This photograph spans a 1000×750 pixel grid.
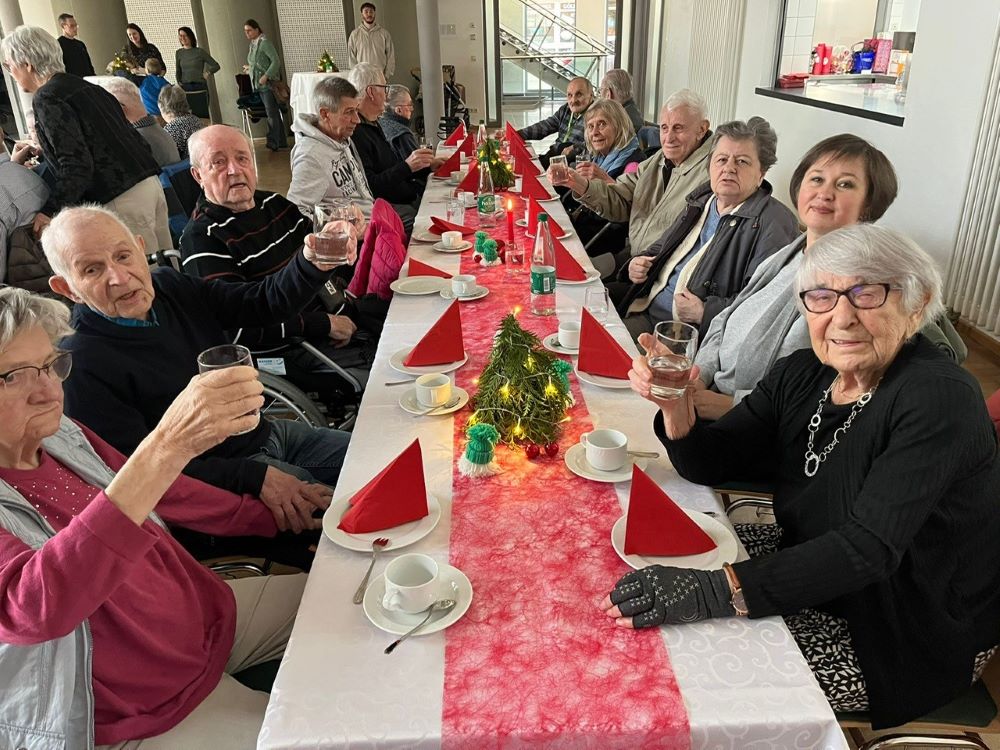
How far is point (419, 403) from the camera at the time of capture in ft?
5.81

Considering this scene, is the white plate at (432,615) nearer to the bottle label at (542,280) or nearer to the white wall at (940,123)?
the bottle label at (542,280)

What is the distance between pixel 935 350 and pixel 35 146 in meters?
4.73

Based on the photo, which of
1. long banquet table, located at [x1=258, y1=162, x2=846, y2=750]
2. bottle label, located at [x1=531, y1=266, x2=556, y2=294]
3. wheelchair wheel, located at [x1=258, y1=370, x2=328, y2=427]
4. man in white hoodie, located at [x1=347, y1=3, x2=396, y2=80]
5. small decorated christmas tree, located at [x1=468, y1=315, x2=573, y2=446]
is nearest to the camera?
long banquet table, located at [x1=258, y1=162, x2=846, y2=750]

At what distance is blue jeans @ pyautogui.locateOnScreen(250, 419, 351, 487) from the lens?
2133 mm

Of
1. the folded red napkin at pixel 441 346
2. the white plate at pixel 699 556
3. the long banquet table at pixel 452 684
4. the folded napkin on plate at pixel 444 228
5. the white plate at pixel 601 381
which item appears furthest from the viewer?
the folded napkin on plate at pixel 444 228

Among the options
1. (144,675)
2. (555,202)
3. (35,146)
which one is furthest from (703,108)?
(35,146)

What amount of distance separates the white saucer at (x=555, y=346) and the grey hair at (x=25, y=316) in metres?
1.24

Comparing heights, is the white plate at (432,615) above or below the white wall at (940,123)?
below

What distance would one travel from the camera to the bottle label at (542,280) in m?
2.35

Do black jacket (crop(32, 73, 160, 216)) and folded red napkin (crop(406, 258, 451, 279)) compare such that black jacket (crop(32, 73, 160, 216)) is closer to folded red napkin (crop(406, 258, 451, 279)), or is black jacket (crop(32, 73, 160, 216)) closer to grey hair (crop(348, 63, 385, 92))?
grey hair (crop(348, 63, 385, 92))

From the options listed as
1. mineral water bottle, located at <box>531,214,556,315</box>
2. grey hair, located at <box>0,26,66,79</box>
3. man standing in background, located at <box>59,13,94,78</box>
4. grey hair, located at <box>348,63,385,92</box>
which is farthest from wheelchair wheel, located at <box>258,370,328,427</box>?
man standing in background, located at <box>59,13,94,78</box>

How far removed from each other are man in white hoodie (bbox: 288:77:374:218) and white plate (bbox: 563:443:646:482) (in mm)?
2562

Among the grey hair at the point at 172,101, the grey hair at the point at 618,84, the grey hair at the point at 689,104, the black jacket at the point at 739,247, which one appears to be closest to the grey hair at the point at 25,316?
the black jacket at the point at 739,247

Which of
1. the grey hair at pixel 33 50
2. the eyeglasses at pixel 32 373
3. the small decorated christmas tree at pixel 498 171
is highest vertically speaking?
the grey hair at pixel 33 50
